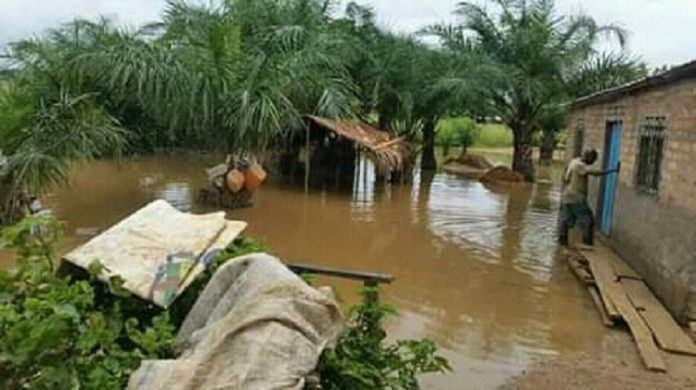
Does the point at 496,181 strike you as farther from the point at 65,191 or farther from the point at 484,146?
the point at 484,146

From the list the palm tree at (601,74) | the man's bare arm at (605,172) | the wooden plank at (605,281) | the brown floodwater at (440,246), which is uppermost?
the palm tree at (601,74)

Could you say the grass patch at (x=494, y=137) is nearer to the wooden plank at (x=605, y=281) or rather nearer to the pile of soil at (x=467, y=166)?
the pile of soil at (x=467, y=166)

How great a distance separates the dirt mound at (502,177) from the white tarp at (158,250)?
16483mm

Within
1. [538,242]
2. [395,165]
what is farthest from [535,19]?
[538,242]

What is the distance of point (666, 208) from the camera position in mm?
7598

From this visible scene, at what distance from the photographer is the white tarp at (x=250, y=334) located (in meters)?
2.40

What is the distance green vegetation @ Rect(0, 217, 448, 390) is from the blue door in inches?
310

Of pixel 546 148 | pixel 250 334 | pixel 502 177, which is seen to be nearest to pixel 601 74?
pixel 502 177

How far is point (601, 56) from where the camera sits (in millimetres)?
19891

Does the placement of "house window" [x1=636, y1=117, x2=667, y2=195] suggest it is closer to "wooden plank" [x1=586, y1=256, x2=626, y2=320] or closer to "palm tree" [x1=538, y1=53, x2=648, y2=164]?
"wooden plank" [x1=586, y1=256, x2=626, y2=320]

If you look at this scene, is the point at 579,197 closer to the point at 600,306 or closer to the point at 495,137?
the point at 600,306

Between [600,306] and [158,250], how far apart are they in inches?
204

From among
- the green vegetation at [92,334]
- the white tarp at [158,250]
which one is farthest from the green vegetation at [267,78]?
the green vegetation at [92,334]

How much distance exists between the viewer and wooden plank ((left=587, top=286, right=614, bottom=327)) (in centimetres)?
666
